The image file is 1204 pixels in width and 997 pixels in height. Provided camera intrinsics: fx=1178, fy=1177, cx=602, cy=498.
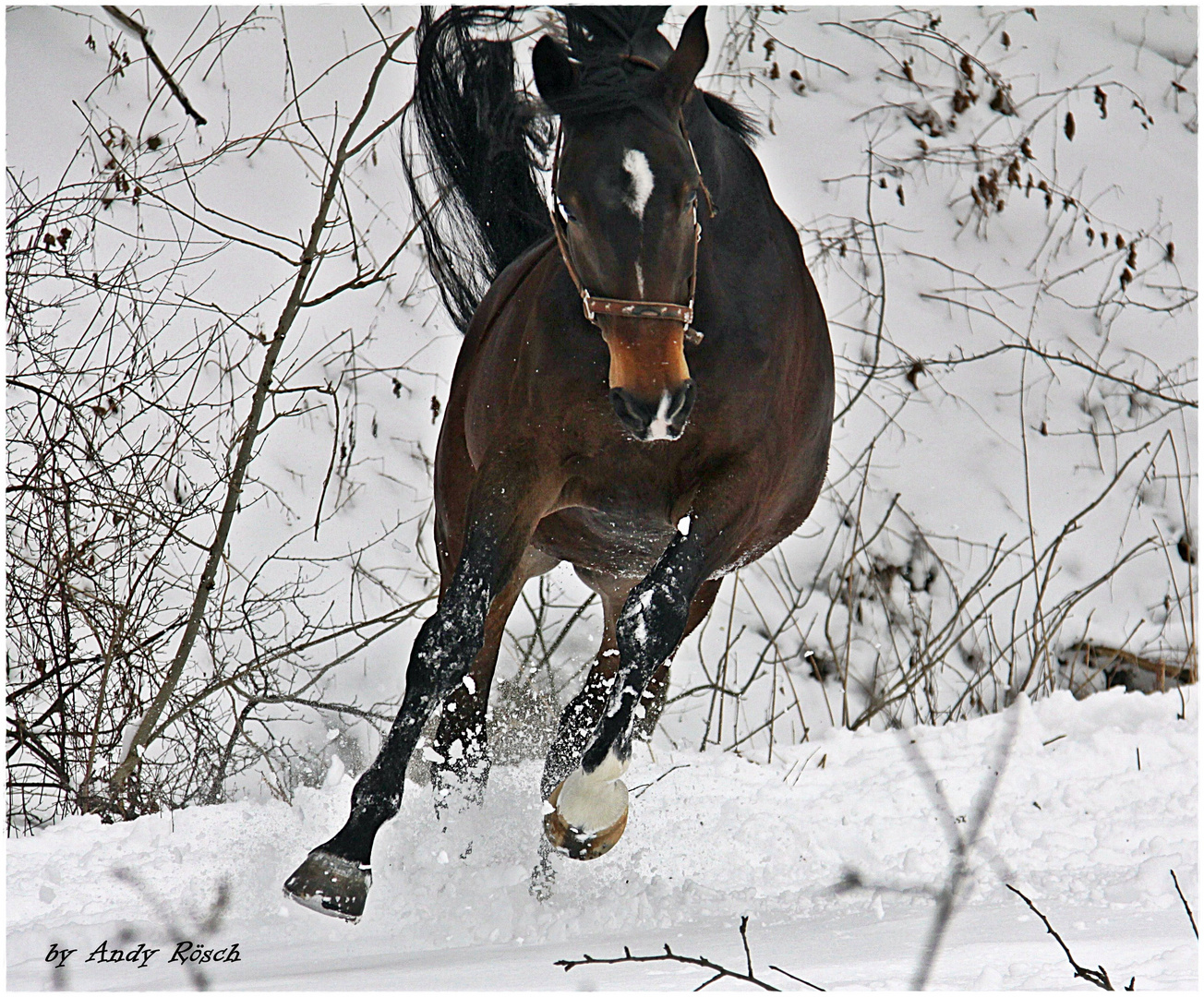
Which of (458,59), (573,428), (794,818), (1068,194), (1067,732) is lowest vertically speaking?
(794,818)

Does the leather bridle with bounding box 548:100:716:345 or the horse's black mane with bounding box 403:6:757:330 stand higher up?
the horse's black mane with bounding box 403:6:757:330

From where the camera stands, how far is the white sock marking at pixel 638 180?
2.23 meters

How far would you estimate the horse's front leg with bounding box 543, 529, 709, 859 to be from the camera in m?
2.52

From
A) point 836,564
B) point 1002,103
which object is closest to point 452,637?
point 836,564

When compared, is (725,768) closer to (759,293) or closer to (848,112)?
(759,293)

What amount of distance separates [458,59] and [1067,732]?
323 cm

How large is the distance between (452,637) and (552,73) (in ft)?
3.91

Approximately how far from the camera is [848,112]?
9.98 metres

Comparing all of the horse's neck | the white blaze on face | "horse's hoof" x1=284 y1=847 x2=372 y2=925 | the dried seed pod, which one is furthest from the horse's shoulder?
the dried seed pod

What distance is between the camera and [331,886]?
2.22 m

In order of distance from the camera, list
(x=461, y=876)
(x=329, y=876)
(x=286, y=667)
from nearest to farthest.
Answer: (x=329, y=876)
(x=461, y=876)
(x=286, y=667)

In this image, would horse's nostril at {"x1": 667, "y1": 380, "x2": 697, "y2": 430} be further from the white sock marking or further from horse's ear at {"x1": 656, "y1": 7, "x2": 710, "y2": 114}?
horse's ear at {"x1": 656, "y1": 7, "x2": 710, "y2": 114}

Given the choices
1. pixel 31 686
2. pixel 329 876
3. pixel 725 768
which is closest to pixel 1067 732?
pixel 725 768

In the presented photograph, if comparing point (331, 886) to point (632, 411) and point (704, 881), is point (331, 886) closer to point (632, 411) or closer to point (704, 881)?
point (632, 411)
